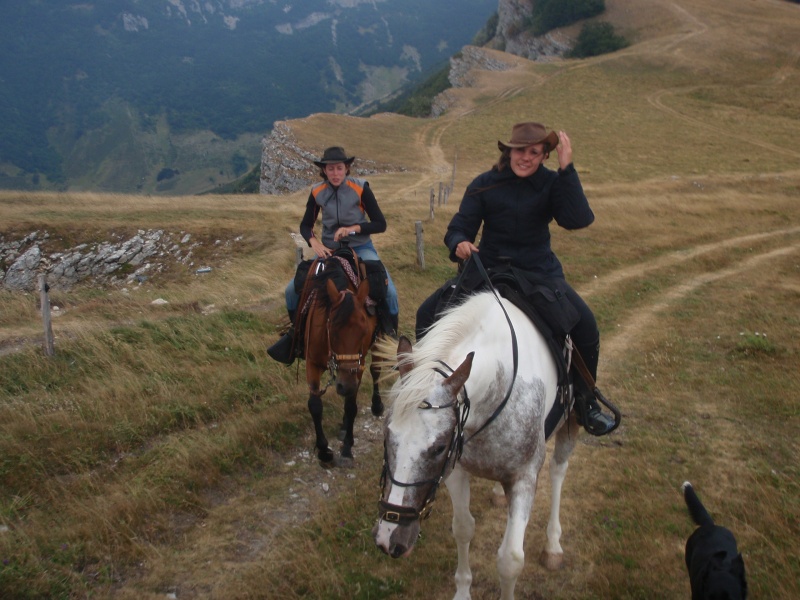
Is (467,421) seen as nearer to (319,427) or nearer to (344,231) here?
(319,427)

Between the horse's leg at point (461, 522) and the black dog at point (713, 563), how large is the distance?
1.60 metres

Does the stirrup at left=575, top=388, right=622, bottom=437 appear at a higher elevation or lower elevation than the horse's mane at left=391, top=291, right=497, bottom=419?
lower

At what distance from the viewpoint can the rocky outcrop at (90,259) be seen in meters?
17.8

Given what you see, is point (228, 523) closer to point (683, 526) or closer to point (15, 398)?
point (15, 398)

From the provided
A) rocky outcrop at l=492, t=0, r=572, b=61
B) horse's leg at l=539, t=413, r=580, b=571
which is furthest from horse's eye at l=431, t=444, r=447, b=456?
rocky outcrop at l=492, t=0, r=572, b=61

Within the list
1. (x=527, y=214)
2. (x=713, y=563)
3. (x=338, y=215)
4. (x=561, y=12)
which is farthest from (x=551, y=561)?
(x=561, y=12)

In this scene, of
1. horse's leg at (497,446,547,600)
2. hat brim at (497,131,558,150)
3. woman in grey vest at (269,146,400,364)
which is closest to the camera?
horse's leg at (497,446,547,600)

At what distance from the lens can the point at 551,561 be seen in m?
4.71

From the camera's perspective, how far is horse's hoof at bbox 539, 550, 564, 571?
4.70 metres

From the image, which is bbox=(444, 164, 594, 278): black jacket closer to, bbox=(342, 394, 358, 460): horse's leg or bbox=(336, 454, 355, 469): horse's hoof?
bbox=(342, 394, 358, 460): horse's leg

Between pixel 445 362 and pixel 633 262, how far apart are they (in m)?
16.8

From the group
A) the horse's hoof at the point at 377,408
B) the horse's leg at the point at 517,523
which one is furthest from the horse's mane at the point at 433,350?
the horse's hoof at the point at 377,408

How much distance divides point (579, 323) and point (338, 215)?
360 centimetres

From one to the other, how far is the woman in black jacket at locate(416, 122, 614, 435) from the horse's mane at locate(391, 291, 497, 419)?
2.33 feet
